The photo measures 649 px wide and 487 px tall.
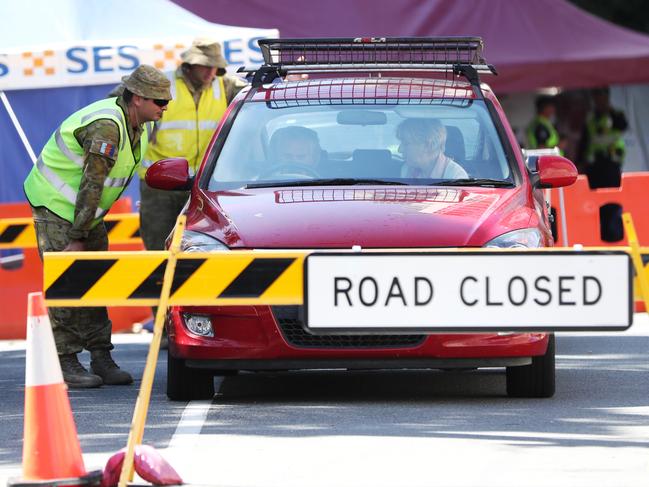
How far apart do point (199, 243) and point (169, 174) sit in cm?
92

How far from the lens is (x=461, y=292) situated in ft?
18.0

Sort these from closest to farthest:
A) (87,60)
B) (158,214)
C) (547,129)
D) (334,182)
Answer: (334,182) < (158,214) < (87,60) < (547,129)

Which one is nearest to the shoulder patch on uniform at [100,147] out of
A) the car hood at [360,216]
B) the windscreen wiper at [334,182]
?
the car hood at [360,216]

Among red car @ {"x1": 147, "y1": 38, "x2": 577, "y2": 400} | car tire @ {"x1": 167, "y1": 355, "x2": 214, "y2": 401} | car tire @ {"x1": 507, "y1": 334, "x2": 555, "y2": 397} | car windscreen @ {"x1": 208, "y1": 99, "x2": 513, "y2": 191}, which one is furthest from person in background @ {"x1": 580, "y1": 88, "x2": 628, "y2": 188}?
car tire @ {"x1": 167, "y1": 355, "x2": 214, "y2": 401}

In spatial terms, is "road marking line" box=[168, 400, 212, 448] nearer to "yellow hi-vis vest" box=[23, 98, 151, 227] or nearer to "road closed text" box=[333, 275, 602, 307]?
"yellow hi-vis vest" box=[23, 98, 151, 227]

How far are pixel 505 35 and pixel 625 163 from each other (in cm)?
471

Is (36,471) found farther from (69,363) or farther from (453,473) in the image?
(69,363)

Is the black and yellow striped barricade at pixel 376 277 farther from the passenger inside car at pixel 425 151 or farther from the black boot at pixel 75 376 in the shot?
the black boot at pixel 75 376

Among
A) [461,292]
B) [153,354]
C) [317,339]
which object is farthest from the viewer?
[317,339]

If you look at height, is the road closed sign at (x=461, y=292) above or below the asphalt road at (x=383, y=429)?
above

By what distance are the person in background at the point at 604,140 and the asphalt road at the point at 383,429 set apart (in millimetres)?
12196

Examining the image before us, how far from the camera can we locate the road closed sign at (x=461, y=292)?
547 cm

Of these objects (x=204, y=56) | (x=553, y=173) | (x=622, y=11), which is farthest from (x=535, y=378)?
(x=622, y=11)

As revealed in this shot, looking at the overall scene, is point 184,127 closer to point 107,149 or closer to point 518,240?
point 107,149
